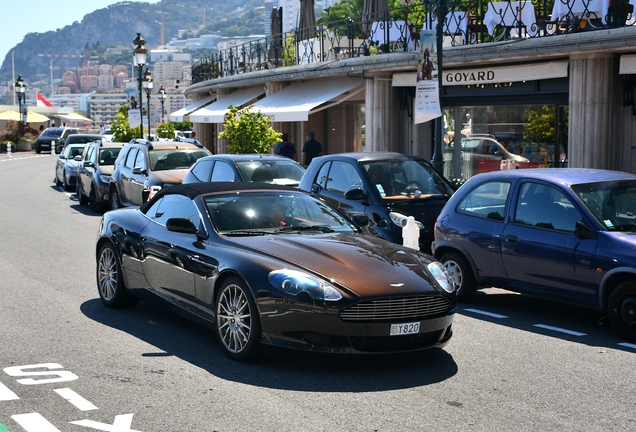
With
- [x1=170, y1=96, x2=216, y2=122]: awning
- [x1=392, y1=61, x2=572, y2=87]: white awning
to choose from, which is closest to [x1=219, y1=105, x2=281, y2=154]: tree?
[x1=392, y1=61, x2=572, y2=87]: white awning

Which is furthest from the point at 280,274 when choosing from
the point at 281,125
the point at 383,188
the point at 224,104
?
the point at 224,104

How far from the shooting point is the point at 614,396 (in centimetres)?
634

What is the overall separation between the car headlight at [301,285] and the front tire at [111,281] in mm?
2844

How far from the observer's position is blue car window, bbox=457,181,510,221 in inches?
381

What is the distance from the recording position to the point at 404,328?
6863 millimetres

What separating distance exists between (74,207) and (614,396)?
1849cm

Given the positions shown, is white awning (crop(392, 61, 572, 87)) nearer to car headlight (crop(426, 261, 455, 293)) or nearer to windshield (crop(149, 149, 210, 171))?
windshield (crop(149, 149, 210, 171))

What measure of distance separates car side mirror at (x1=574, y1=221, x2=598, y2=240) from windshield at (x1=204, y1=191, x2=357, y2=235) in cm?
213

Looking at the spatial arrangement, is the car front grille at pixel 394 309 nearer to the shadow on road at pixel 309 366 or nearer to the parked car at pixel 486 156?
the shadow on road at pixel 309 366

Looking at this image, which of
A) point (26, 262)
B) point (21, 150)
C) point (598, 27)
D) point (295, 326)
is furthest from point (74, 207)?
point (21, 150)

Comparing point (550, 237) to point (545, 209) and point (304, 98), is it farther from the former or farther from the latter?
point (304, 98)

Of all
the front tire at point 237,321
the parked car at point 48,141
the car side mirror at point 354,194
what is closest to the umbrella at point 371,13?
the car side mirror at point 354,194

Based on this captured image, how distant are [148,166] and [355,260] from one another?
1221 cm

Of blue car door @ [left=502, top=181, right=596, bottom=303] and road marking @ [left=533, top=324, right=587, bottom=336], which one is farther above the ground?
blue car door @ [left=502, top=181, right=596, bottom=303]
